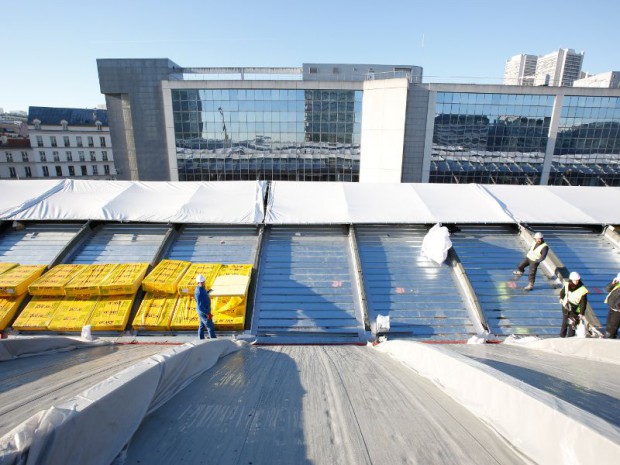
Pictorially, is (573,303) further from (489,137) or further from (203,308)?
(489,137)

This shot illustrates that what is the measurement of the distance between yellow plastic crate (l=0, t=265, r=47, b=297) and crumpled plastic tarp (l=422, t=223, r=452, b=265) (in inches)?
393

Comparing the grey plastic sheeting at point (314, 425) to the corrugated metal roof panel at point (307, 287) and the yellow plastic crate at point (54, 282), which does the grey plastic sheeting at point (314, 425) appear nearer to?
the corrugated metal roof panel at point (307, 287)

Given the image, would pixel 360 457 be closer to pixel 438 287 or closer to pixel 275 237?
pixel 438 287

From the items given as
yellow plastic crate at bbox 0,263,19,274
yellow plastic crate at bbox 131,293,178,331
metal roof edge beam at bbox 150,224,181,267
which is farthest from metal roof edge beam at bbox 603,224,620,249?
yellow plastic crate at bbox 0,263,19,274

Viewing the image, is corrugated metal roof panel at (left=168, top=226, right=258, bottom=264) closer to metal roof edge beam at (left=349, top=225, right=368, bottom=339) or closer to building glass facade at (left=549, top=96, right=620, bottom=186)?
metal roof edge beam at (left=349, top=225, right=368, bottom=339)

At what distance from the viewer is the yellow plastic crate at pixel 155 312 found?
6.61m

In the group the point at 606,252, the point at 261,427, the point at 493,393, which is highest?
the point at 493,393

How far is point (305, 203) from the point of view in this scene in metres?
9.44

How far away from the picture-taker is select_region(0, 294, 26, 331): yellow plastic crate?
644 cm

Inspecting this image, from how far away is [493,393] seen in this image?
224 cm

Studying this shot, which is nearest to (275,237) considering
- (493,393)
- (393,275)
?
(393,275)

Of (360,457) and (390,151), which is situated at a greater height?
(390,151)

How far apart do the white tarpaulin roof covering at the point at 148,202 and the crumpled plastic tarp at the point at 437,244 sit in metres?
4.86

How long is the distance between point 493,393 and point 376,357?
255 centimetres
